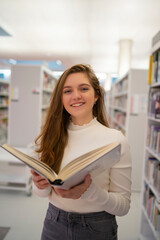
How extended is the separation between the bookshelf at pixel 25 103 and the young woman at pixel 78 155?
2689 millimetres

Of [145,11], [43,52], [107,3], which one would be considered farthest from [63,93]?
[43,52]

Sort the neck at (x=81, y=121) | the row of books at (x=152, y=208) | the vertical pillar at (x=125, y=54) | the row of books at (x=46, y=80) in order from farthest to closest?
1. the vertical pillar at (x=125, y=54)
2. the row of books at (x=46, y=80)
3. the row of books at (x=152, y=208)
4. the neck at (x=81, y=121)

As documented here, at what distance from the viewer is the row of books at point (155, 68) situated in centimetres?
198

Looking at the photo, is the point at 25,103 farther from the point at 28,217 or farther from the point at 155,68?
A: the point at 155,68

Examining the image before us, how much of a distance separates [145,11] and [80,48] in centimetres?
355

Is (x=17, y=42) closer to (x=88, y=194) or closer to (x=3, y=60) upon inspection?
(x=3, y=60)

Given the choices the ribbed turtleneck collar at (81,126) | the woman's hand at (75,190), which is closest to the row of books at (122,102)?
the ribbed turtleneck collar at (81,126)

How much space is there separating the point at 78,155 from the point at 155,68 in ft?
4.37

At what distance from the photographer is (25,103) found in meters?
3.91

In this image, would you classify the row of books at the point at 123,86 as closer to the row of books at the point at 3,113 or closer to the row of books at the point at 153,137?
the row of books at the point at 153,137

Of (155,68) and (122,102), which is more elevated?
(155,68)

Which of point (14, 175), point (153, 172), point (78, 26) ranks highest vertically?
point (78, 26)

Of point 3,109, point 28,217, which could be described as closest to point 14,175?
point 28,217

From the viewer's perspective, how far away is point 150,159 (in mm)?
2262
